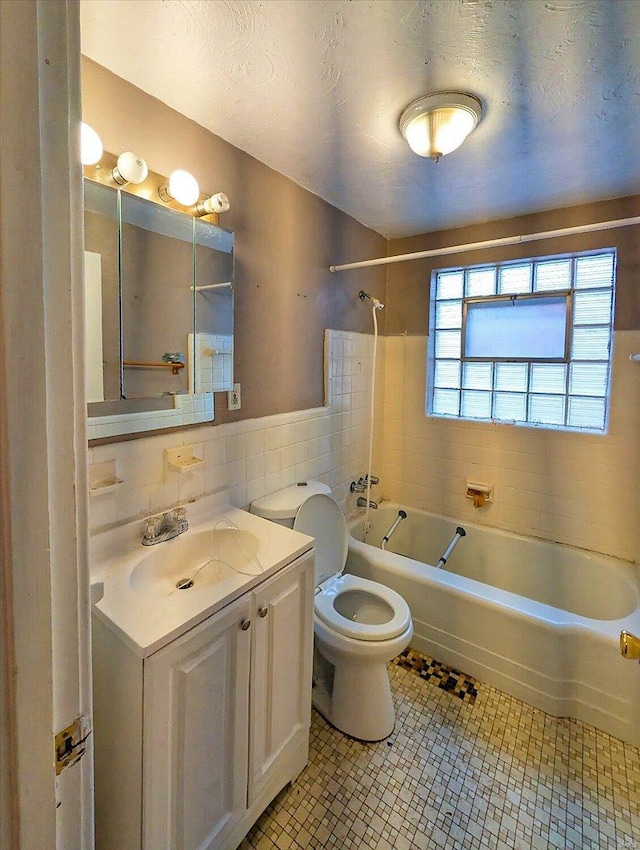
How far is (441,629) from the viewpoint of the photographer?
6.69 ft

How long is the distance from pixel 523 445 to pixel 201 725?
2.12 m

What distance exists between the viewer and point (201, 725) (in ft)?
3.47

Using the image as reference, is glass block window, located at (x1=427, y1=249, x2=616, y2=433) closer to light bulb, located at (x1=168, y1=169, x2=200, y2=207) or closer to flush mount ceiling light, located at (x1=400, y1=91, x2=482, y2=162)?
flush mount ceiling light, located at (x1=400, y1=91, x2=482, y2=162)

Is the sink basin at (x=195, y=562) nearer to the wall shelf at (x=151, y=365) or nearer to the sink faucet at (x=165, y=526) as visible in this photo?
the sink faucet at (x=165, y=526)

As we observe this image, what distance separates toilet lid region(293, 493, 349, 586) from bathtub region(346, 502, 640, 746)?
303mm

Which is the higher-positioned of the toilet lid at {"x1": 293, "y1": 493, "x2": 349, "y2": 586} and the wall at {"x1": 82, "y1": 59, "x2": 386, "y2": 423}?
the wall at {"x1": 82, "y1": 59, "x2": 386, "y2": 423}

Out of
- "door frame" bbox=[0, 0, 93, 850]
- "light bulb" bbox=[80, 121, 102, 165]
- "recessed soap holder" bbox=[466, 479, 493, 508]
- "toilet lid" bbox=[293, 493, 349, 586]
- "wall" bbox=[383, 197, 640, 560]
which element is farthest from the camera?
"recessed soap holder" bbox=[466, 479, 493, 508]

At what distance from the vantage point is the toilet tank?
1.71 m

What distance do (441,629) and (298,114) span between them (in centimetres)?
229

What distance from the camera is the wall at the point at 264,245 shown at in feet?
4.19

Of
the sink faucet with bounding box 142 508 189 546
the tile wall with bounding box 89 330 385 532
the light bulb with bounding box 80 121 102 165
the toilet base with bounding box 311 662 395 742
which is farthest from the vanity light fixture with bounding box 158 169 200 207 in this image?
the toilet base with bounding box 311 662 395 742

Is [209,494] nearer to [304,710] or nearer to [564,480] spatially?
[304,710]

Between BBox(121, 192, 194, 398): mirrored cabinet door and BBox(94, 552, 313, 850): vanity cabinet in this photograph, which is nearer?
BBox(94, 552, 313, 850): vanity cabinet

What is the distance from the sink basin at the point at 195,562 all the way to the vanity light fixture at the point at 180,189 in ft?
3.75
